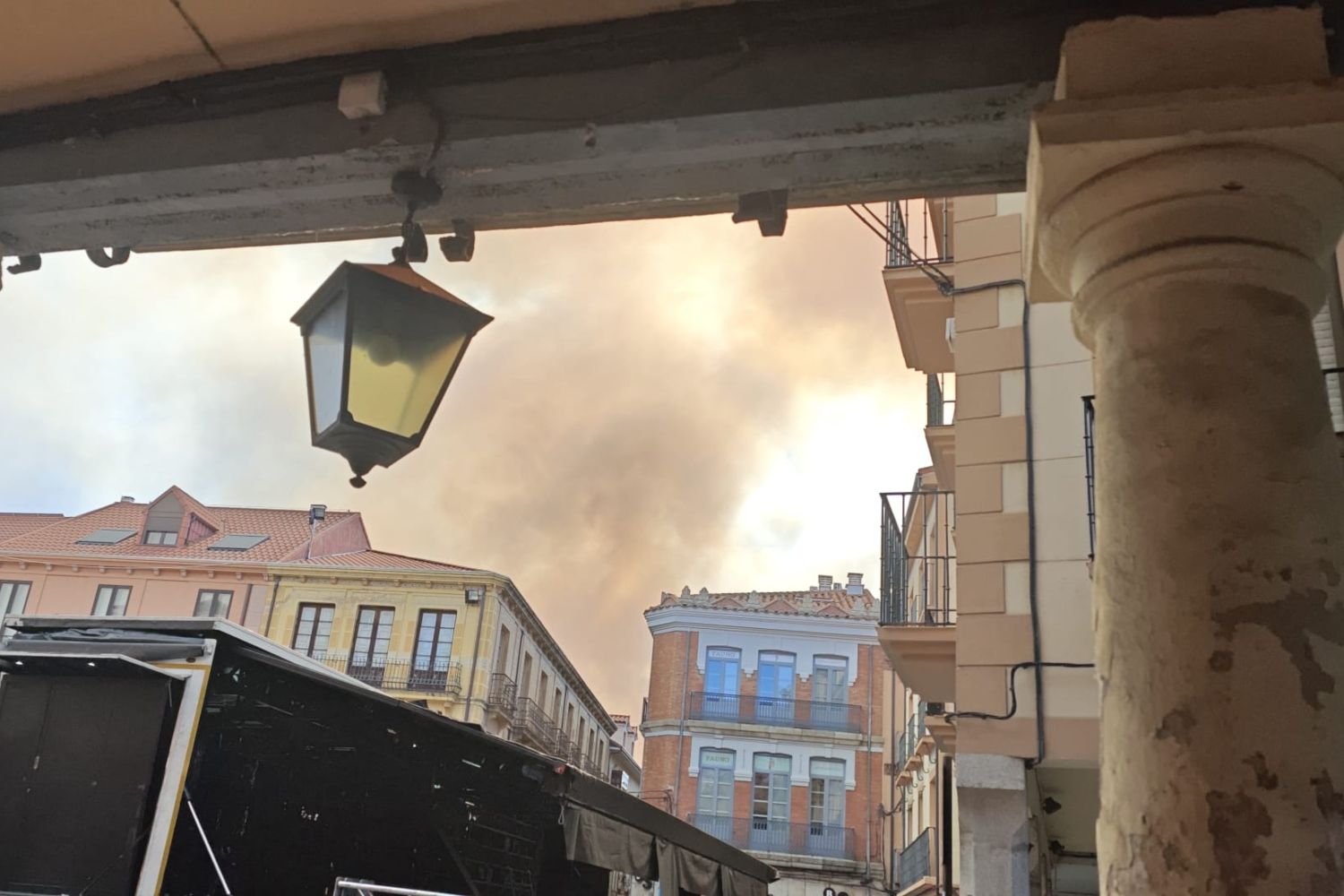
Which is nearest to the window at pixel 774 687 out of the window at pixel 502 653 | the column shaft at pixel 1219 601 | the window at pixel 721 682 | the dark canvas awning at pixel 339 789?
the window at pixel 721 682

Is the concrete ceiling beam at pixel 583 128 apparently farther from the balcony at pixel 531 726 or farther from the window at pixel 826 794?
the balcony at pixel 531 726

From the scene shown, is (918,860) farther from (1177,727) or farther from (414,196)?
(1177,727)

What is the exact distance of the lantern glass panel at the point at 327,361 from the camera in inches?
107

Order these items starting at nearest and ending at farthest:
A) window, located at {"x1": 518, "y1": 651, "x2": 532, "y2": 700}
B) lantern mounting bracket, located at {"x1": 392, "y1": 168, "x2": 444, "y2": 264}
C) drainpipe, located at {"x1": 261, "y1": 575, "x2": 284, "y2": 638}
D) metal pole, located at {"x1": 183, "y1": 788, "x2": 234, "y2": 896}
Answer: lantern mounting bracket, located at {"x1": 392, "y1": 168, "x2": 444, "y2": 264}, metal pole, located at {"x1": 183, "y1": 788, "x2": 234, "y2": 896}, drainpipe, located at {"x1": 261, "y1": 575, "x2": 284, "y2": 638}, window, located at {"x1": 518, "y1": 651, "x2": 532, "y2": 700}

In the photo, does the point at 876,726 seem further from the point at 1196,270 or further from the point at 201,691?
the point at 1196,270

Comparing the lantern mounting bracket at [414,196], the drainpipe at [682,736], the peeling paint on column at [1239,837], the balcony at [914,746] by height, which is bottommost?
the peeling paint on column at [1239,837]

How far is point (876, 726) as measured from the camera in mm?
31297

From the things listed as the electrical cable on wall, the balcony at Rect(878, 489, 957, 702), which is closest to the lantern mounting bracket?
the electrical cable on wall

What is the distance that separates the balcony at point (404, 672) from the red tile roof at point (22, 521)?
10.9 metres

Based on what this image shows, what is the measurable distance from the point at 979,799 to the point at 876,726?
84.0 ft

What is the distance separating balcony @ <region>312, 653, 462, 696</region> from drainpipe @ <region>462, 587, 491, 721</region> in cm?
25

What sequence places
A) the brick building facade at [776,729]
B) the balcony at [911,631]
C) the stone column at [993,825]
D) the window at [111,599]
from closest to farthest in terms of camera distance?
the stone column at [993,825], the balcony at [911,631], the brick building facade at [776,729], the window at [111,599]

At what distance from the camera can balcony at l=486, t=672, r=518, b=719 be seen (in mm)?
29875

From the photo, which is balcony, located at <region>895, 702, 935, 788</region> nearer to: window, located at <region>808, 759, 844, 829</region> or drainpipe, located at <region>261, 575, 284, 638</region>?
window, located at <region>808, 759, 844, 829</region>
